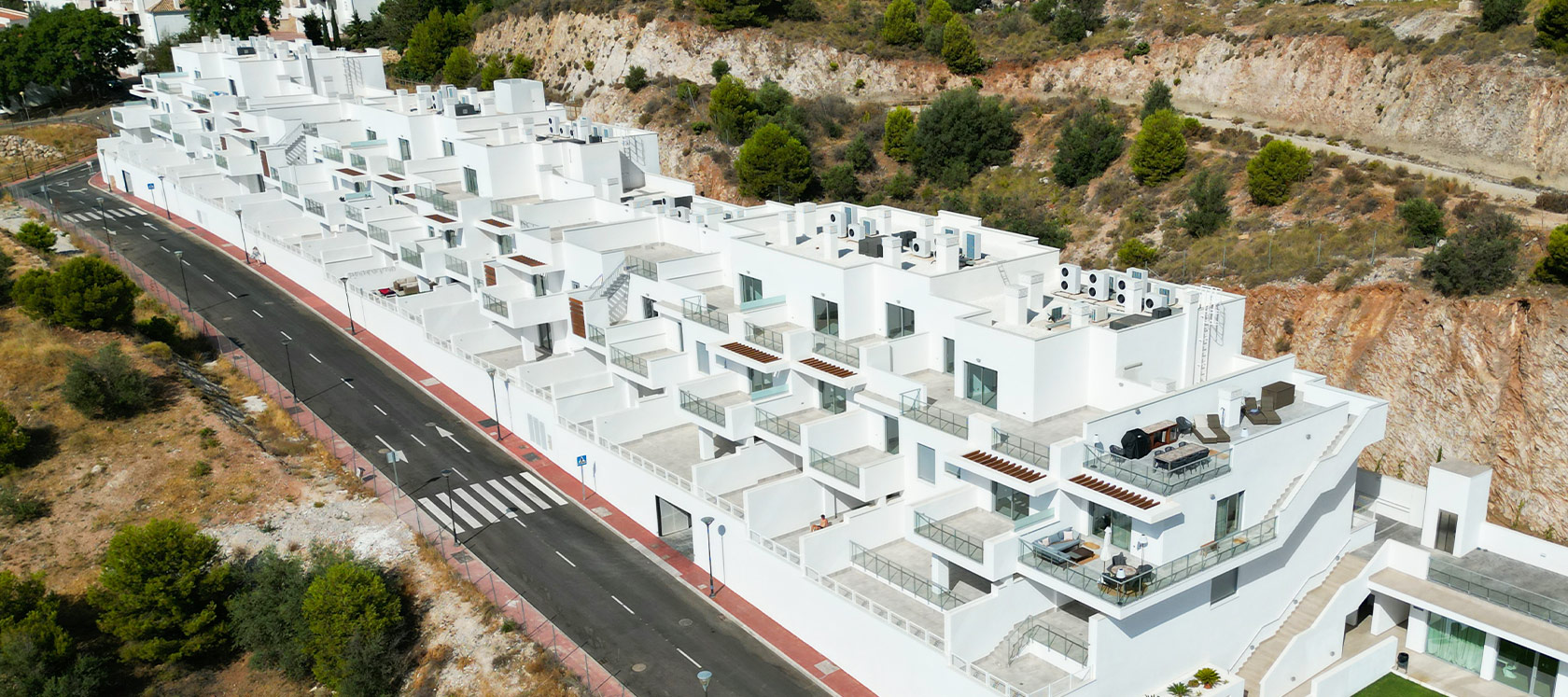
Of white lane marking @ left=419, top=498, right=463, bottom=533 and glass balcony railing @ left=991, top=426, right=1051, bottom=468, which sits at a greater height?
glass balcony railing @ left=991, top=426, right=1051, bottom=468

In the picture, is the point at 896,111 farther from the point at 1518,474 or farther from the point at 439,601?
the point at 439,601

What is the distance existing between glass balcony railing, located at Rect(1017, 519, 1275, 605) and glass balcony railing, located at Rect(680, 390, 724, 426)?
15027 mm

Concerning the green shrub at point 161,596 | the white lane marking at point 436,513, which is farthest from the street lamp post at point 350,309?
the green shrub at point 161,596

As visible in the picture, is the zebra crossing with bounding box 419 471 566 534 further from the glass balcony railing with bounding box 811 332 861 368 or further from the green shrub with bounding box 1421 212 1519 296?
the green shrub with bounding box 1421 212 1519 296

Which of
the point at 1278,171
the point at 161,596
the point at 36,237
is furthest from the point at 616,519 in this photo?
the point at 36,237

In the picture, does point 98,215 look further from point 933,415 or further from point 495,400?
point 933,415

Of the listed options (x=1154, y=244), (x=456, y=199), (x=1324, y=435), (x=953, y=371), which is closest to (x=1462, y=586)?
(x=1324, y=435)

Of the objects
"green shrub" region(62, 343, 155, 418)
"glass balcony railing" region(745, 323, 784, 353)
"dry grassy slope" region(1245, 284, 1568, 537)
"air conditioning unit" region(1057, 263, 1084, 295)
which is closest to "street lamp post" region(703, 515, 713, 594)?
"glass balcony railing" region(745, 323, 784, 353)

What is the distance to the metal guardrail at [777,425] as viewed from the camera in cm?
4319

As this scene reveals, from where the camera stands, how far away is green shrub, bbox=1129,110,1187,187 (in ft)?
239

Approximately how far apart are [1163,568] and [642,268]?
2921cm

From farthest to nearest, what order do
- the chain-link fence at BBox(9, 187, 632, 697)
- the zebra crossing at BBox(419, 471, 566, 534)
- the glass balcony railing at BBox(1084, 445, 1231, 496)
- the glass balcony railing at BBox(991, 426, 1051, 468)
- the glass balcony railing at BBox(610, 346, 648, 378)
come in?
1. the glass balcony railing at BBox(610, 346, 648, 378)
2. the zebra crossing at BBox(419, 471, 566, 534)
3. the chain-link fence at BBox(9, 187, 632, 697)
4. the glass balcony railing at BBox(991, 426, 1051, 468)
5. the glass balcony railing at BBox(1084, 445, 1231, 496)

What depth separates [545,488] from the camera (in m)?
50.0

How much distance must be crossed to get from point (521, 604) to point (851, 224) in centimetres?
2316
